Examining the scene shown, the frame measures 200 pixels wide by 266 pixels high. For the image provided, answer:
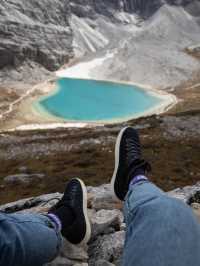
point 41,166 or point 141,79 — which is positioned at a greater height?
point 41,166

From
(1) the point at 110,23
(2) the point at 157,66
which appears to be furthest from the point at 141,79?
(1) the point at 110,23

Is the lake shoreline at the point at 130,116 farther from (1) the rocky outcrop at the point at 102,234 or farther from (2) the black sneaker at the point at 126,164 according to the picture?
(2) the black sneaker at the point at 126,164

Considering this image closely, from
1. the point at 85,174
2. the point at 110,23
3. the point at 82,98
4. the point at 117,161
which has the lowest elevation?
the point at 110,23

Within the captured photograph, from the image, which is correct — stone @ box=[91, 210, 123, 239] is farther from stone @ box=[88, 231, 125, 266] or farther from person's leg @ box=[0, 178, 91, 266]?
person's leg @ box=[0, 178, 91, 266]

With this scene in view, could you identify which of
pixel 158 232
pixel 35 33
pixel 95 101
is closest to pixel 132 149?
pixel 158 232

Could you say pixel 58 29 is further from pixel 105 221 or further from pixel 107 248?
pixel 107 248

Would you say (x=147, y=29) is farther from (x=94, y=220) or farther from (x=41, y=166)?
(x=94, y=220)
